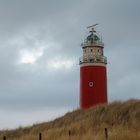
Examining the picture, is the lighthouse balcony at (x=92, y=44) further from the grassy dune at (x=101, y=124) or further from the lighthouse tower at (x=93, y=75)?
the grassy dune at (x=101, y=124)

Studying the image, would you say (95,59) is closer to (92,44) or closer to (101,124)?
(92,44)

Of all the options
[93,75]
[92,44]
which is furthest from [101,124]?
[92,44]

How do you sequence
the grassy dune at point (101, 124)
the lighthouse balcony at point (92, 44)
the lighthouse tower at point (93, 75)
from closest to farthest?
the grassy dune at point (101, 124) < the lighthouse tower at point (93, 75) < the lighthouse balcony at point (92, 44)

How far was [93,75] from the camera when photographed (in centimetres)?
3344

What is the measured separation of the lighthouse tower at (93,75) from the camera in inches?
1300

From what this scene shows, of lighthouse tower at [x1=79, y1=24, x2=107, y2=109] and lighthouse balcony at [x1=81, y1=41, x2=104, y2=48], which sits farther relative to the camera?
lighthouse balcony at [x1=81, y1=41, x2=104, y2=48]

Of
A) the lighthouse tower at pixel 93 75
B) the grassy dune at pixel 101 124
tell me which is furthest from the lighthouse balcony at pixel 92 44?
the grassy dune at pixel 101 124

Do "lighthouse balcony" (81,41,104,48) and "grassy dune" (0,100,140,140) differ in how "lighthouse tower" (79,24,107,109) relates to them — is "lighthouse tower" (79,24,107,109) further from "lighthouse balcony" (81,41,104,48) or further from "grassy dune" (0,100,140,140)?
"grassy dune" (0,100,140,140)

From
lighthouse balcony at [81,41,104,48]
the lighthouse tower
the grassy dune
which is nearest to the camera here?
the grassy dune

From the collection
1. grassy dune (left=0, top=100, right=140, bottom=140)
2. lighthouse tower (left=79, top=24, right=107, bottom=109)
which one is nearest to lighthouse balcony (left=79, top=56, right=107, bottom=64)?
lighthouse tower (left=79, top=24, right=107, bottom=109)

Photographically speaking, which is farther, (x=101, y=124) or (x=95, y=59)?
(x=95, y=59)

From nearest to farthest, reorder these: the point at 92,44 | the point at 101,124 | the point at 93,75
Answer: the point at 101,124
the point at 93,75
the point at 92,44

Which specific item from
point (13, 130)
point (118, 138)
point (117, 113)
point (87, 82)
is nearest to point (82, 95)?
point (87, 82)

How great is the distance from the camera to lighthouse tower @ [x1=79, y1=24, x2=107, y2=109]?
108 ft
